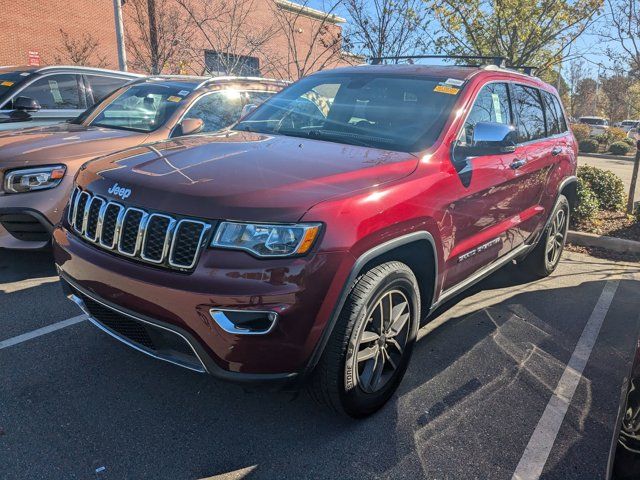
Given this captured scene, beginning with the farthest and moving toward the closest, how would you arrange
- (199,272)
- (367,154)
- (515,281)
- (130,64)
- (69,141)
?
1. (130,64)
2. (515,281)
3. (69,141)
4. (367,154)
5. (199,272)

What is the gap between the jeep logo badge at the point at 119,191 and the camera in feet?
7.98

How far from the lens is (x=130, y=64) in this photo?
20609mm

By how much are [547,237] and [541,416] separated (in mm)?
2420

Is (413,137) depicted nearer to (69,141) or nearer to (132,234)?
(132,234)

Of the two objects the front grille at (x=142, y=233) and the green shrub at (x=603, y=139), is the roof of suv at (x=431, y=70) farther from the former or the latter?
the green shrub at (x=603, y=139)

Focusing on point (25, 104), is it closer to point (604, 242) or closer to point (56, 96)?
point (56, 96)

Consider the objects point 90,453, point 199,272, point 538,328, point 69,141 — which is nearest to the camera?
point 199,272

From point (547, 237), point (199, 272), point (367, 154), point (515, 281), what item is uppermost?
point (367, 154)

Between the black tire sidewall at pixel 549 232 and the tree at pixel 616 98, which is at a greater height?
the tree at pixel 616 98

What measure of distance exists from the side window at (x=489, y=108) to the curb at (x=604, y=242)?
3.24 meters

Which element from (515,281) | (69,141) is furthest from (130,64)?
(515,281)

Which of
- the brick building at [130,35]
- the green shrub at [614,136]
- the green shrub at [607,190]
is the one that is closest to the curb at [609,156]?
the green shrub at [614,136]

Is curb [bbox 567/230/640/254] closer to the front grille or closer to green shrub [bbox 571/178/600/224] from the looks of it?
green shrub [bbox 571/178/600/224]

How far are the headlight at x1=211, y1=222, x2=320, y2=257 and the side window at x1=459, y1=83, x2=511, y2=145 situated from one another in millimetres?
1532
